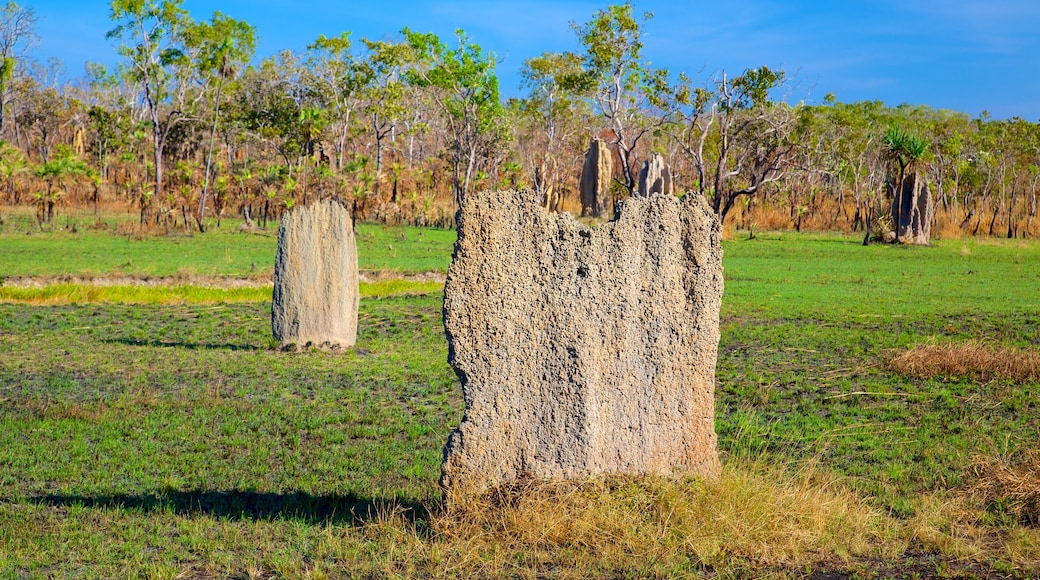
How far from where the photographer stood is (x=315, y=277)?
46.7 ft

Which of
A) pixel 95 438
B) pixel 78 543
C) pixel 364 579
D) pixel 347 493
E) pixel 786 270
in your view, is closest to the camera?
pixel 364 579

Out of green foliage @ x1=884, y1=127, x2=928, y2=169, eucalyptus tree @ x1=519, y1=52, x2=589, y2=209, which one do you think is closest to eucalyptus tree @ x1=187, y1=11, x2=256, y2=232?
eucalyptus tree @ x1=519, y1=52, x2=589, y2=209

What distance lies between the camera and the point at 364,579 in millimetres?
5445

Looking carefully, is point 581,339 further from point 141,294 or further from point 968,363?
point 141,294

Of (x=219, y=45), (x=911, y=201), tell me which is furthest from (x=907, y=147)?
(x=219, y=45)

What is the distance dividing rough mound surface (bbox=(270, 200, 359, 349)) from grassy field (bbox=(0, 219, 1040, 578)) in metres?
0.57

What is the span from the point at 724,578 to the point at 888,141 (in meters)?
38.4

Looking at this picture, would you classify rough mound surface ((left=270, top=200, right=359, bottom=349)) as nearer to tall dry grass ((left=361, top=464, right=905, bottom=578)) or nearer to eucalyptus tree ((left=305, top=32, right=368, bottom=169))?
tall dry grass ((left=361, top=464, right=905, bottom=578))

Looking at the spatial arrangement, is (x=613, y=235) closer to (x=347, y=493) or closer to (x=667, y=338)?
(x=667, y=338)

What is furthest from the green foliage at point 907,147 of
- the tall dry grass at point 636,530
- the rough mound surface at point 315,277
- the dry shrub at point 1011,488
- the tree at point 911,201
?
the tall dry grass at point 636,530

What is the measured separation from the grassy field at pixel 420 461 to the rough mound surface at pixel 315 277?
57 centimetres

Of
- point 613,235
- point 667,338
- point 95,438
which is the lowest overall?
point 95,438

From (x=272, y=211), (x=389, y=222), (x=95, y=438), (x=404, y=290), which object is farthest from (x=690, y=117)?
(x=95, y=438)

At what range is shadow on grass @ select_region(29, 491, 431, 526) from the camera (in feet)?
21.6
